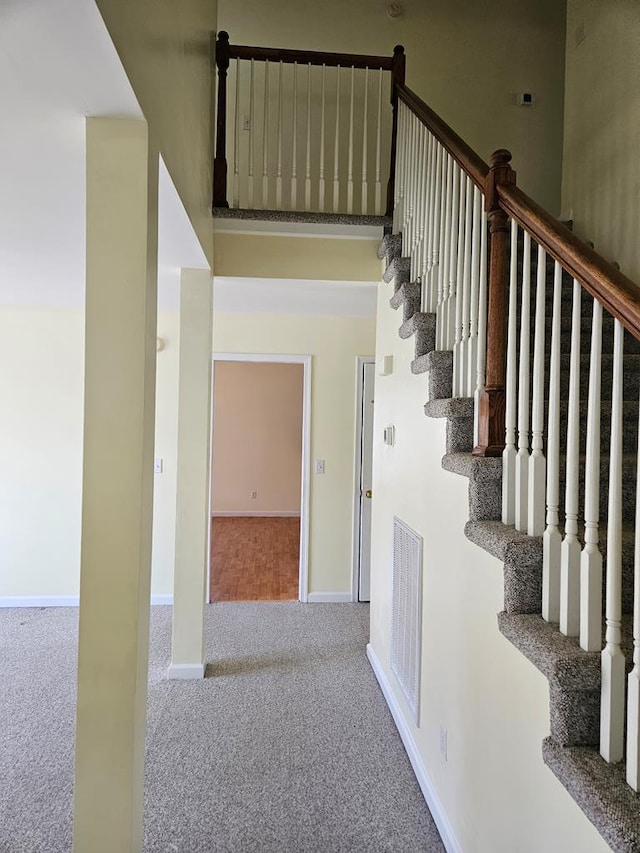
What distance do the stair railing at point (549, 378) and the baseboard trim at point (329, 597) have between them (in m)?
2.74

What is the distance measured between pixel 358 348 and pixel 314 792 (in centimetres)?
307

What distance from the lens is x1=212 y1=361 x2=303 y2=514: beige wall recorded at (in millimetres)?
7535

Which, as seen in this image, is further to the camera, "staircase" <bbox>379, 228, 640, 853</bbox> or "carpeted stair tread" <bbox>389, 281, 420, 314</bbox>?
"carpeted stair tread" <bbox>389, 281, 420, 314</bbox>

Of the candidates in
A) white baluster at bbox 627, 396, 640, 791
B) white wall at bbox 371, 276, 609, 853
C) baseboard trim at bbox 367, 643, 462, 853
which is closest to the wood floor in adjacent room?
baseboard trim at bbox 367, 643, 462, 853

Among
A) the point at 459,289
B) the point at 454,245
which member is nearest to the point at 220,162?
the point at 454,245

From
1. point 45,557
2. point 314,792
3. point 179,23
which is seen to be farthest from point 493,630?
point 45,557

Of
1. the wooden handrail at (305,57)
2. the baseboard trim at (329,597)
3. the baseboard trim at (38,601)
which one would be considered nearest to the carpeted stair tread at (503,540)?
the wooden handrail at (305,57)

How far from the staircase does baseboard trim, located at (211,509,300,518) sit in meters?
5.88

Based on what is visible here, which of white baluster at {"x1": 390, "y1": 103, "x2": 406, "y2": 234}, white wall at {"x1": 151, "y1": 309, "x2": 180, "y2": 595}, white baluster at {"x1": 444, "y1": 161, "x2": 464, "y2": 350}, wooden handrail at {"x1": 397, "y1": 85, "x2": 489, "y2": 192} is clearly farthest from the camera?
white wall at {"x1": 151, "y1": 309, "x2": 180, "y2": 595}

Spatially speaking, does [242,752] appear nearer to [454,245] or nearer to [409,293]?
[409,293]

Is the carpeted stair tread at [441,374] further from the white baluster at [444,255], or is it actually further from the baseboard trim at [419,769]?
the baseboard trim at [419,769]

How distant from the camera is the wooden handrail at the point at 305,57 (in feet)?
9.21

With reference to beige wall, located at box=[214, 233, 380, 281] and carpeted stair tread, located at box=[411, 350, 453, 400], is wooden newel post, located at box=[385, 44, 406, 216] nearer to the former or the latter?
beige wall, located at box=[214, 233, 380, 281]

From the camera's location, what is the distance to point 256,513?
25.1 ft
